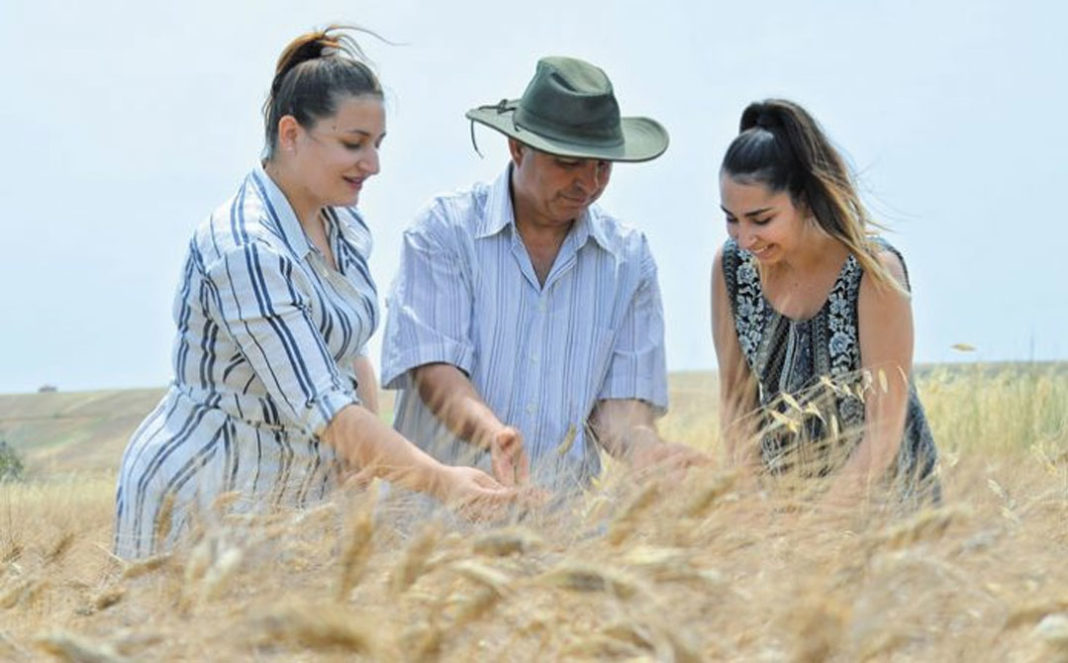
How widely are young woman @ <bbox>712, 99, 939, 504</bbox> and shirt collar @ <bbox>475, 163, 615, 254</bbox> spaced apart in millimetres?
340

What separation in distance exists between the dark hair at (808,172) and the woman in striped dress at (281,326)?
957 mm

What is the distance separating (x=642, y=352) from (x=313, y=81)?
4.02 feet

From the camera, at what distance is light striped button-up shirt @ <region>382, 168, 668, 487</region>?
170 inches

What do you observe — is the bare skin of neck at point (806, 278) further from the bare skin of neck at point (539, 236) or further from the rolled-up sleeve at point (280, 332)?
the rolled-up sleeve at point (280, 332)

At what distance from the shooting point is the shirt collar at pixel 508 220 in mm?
4383

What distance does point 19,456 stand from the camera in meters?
13.5

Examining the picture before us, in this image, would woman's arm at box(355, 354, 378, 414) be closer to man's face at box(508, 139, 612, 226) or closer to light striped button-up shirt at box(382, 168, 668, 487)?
light striped button-up shirt at box(382, 168, 668, 487)

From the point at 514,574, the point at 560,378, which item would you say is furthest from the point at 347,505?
the point at 560,378

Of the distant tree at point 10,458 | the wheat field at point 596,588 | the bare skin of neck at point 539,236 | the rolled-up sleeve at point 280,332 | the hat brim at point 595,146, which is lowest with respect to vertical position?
the distant tree at point 10,458

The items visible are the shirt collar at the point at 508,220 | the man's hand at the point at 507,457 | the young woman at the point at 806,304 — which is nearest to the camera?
the man's hand at the point at 507,457

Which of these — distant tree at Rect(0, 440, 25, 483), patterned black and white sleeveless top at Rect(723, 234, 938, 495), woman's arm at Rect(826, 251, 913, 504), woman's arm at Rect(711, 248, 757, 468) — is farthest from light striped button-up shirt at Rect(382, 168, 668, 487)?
distant tree at Rect(0, 440, 25, 483)

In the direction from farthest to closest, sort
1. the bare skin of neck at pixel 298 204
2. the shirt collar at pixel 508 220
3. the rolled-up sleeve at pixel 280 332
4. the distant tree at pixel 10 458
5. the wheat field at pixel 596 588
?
the distant tree at pixel 10 458
the shirt collar at pixel 508 220
the bare skin of neck at pixel 298 204
the rolled-up sleeve at pixel 280 332
the wheat field at pixel 596 588

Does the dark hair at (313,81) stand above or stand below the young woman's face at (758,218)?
above

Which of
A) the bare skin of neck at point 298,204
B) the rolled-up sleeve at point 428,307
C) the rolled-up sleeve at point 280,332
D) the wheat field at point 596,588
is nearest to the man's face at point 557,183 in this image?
the rolled-up sleeve at point 428,307
